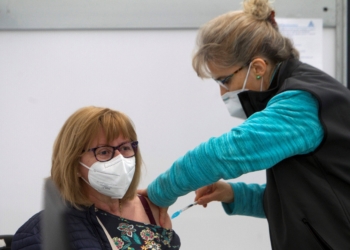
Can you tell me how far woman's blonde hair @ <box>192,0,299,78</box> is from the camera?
1456mm

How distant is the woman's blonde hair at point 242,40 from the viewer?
1.46 m

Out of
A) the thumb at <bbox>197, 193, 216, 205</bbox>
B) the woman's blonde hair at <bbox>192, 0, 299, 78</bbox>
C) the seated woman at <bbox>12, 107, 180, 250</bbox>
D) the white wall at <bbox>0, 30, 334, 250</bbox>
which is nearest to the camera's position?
the woman's blonde hair at <bbox>192, 0, 299, 78</bbox>

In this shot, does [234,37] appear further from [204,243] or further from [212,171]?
[204,243]

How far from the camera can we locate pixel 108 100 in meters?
2.31

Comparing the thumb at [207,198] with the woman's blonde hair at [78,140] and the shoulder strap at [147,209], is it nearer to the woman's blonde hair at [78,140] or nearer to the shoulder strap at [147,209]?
the shoulder strap at [147,209]

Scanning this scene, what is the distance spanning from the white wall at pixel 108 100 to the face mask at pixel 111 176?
694 mm

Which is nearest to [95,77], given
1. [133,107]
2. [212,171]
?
[133,107]

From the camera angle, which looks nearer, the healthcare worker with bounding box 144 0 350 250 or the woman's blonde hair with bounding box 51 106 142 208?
the healthcare worker with bounding box 144 0 350 250

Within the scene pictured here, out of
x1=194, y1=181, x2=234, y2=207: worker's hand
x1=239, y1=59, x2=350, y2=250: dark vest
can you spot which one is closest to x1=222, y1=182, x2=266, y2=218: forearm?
x1=194, y1=181, x2=234, y2=207: worker's hand

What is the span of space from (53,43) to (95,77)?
0.24 meters

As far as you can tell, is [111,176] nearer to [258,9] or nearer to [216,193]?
[216,193]

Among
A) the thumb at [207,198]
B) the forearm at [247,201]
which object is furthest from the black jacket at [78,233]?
the forearm at [247,201]

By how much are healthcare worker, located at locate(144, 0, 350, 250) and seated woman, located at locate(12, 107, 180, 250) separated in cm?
14

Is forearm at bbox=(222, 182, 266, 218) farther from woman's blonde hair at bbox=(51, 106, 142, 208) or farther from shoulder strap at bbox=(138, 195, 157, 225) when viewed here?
woman's blonde hair at bbox=(51, 106, 142, 208)
